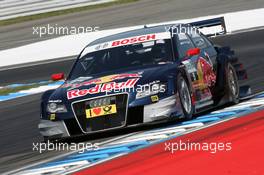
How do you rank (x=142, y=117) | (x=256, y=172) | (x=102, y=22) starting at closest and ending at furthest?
(x=256, y=172) < (x=142, y=117) < (x=102, y=22)

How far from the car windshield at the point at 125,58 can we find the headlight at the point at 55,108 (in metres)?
0.95

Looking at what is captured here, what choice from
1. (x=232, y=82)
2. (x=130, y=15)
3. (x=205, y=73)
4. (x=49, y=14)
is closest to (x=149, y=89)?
(x=205, y=73)

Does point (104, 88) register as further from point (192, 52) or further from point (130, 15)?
point (130, 15)

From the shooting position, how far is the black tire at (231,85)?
38.0 ft

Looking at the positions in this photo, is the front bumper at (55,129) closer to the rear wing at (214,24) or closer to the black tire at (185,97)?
the black tire at (185,97)

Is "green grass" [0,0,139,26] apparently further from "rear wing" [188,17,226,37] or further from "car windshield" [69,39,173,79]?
"car windshield" [69,39,173,79]

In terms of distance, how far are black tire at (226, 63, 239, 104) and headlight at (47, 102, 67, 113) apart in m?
2.63

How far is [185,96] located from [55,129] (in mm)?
1563

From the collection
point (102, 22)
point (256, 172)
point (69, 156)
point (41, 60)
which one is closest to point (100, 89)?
point (69, 156)

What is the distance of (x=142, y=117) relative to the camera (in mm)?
9695

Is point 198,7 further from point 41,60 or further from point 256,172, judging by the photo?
point 256,172

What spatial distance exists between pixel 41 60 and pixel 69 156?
54.5 feet

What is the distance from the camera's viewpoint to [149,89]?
9.74 m

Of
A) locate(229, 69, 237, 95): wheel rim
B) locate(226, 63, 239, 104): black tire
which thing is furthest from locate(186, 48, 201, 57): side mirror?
locate(229, 69, 237, 95): wheel rim
